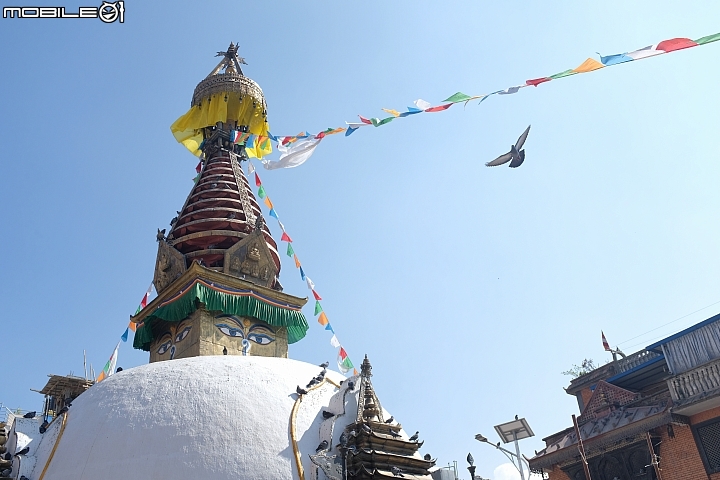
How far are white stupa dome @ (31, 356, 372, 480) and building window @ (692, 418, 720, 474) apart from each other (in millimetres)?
12420

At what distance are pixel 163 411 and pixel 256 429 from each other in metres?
1.19

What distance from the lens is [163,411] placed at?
812 centimetres

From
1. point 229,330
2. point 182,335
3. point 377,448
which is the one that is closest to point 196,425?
point 377,448

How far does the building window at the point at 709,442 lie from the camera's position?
16.7m

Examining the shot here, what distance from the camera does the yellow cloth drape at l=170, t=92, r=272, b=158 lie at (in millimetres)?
20273

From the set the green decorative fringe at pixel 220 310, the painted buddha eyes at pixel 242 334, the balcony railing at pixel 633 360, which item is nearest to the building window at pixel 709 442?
the balcony railing at pixel 633 360

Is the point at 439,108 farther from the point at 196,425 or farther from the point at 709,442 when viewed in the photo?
the point at 709,442

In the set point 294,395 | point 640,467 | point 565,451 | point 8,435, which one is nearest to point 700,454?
point 640,467

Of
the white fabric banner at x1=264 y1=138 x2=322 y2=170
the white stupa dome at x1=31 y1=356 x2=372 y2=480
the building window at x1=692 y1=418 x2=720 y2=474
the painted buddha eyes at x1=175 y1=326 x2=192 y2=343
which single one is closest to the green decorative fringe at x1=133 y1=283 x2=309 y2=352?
the painted buddha eyes at x1=175 y1=326 x2=192 y2=343

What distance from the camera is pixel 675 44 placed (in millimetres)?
8938

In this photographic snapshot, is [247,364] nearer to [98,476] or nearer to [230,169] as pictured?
[98,476]

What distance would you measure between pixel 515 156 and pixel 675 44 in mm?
3442

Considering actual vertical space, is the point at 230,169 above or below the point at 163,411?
above

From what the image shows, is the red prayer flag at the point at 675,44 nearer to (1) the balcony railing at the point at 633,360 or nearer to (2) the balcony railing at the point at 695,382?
(2) the balcony railing at the point at 695,382
